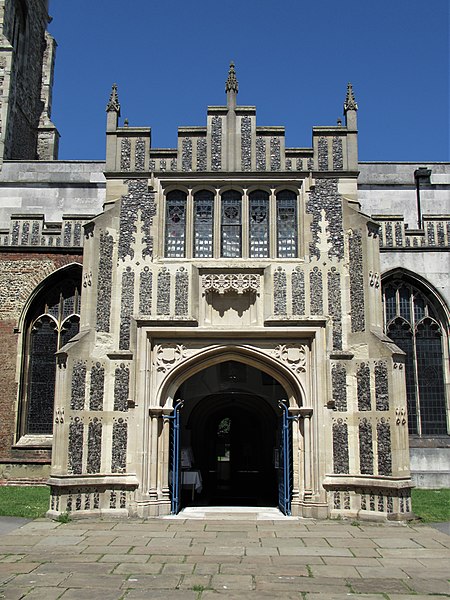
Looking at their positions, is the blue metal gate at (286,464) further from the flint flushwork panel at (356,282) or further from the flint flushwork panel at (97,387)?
the flint flushwork panel at (97,387)

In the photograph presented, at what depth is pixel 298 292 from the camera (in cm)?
1393

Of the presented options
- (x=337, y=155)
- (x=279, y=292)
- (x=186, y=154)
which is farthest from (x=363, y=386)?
(x=186, y=154)

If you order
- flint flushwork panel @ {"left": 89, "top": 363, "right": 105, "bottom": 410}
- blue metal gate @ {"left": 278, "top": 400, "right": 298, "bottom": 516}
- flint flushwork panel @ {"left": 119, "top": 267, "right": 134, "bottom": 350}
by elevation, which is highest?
flint flushwork panel @ {"left": 119, "top": 267, "right": 134, "bottom": 350}

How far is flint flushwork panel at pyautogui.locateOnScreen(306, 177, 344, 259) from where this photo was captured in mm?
14141

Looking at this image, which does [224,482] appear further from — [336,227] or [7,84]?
[7,84]

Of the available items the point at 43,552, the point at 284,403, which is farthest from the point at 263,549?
the point at 284,403

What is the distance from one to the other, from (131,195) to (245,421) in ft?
33.3

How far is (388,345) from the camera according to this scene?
13125 millimetres

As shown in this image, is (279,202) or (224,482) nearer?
(279,202)

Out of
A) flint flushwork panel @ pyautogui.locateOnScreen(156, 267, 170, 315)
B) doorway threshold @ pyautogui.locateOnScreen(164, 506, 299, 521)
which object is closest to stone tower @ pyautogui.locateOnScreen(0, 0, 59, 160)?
flint flushwork panel @ pyautogui.locateOnScreen(156, 267, 170, 315)

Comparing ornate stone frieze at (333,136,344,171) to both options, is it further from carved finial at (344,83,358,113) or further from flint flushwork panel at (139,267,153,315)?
flint flushwork panel at (139,267,153,315)

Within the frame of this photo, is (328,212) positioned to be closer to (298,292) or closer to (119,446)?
(298,292)

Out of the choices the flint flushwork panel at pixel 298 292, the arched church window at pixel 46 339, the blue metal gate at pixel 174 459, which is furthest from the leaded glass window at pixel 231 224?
the arched church window at pixel 46 339

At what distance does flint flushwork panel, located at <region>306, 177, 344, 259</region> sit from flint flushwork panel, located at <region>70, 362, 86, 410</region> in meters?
5.51
